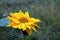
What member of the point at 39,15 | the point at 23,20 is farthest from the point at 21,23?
the point at 39,15

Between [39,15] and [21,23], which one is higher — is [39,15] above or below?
below

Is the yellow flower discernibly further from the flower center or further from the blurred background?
the blurred background

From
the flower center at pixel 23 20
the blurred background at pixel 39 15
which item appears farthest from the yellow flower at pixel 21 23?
the blurred background at pixel 39 15

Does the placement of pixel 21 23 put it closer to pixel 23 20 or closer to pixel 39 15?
pixel 23 20

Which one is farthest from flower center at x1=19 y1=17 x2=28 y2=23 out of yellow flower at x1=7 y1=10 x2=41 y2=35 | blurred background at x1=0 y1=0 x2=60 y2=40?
blurred background at x1=0 y1=0 x2=60 y2=40

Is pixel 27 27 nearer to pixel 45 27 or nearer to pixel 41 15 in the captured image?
pixel 45 27

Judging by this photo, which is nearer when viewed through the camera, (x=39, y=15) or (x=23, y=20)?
(x=23, y=20)

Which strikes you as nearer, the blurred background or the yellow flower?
the yellow flower

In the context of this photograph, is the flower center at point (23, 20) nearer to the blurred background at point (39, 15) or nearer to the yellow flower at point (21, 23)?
the yellow flower at point (21, 23)
